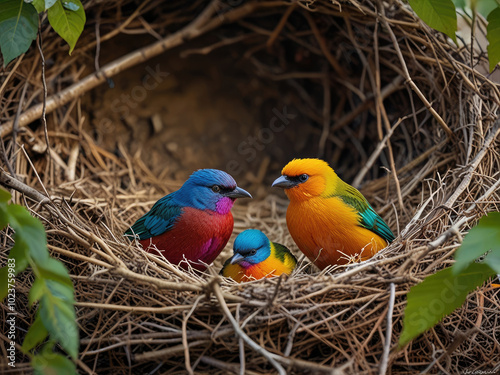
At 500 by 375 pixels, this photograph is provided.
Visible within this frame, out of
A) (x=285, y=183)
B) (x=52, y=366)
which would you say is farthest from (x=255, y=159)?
(x=52, y=366)

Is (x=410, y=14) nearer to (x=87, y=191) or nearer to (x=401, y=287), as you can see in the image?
(x=401, y=287)

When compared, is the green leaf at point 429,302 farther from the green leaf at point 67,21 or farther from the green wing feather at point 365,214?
the green leaf at point 67,21

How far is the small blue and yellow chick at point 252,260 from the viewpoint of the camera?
3.59 meters

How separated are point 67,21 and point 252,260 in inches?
81.2

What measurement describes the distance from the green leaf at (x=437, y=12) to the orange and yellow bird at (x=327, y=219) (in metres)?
1.28

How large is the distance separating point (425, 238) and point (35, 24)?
9.53ft

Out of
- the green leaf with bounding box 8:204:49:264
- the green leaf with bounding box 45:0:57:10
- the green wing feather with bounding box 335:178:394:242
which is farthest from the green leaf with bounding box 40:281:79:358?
the green wing feather with bounding box 335:178:394:242

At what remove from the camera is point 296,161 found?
3822 mm

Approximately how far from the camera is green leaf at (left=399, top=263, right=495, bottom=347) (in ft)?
7.53

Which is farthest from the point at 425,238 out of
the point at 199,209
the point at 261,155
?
the point at 261,155

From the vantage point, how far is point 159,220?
372 centimetres

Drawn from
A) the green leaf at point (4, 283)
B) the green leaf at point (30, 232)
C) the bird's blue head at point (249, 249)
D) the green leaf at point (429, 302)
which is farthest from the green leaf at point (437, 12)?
the green leaf at point (4, 283)

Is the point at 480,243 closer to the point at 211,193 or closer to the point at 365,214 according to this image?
the point at 365,214

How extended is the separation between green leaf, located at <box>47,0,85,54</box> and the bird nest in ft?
1.60
